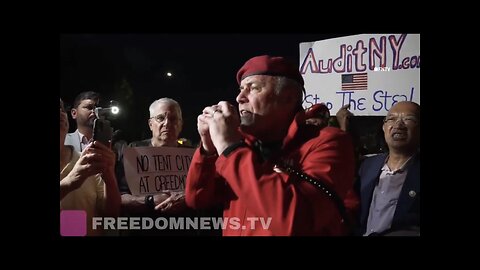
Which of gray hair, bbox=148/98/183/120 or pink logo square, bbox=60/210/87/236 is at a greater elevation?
gray hair, bbox=148/98/183/120

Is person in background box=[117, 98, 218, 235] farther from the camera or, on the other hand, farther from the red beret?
the red beret

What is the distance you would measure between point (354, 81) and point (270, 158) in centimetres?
94

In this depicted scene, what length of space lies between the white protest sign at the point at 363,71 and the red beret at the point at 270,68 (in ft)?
0.33

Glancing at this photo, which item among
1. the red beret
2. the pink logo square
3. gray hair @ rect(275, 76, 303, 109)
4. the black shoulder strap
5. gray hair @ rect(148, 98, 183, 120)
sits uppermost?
the red beret

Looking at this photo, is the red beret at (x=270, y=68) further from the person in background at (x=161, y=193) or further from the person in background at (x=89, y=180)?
the person in background at (x=89, y=180)

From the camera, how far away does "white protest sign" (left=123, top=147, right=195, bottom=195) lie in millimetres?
4184

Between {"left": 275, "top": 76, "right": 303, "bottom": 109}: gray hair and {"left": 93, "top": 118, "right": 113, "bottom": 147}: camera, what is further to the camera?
{"left": 93, "top": 118, "right": 113, "bottom": 147}: camera

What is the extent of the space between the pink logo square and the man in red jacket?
838mm

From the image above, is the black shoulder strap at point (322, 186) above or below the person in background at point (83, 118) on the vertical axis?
below

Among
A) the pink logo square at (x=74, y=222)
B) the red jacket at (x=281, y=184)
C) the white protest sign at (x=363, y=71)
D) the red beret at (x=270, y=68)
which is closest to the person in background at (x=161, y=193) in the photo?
the red jacket at (x=281, y=184)

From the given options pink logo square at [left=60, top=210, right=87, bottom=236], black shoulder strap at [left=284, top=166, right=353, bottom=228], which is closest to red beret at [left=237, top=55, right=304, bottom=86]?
black shoulder strap at [left=284, top=166, right=353, bottom=228]

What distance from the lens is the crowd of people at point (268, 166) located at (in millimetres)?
3943

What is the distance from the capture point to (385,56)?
4.25 m

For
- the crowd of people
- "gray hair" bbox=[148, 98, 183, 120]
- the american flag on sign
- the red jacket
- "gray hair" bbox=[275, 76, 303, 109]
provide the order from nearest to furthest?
the red jacket, the crowd of people, "gray hair" bbox=[275, 76, 303, 109], "gray hair" bbox=[148, 98, 183, 120], the american flag on sign
